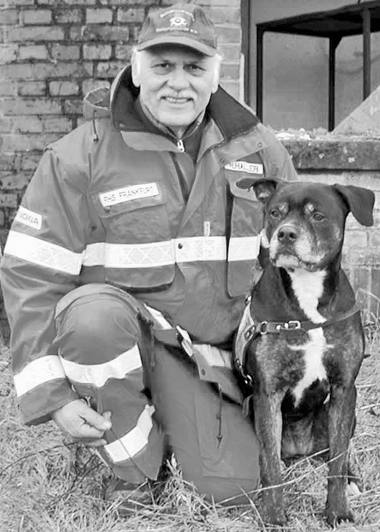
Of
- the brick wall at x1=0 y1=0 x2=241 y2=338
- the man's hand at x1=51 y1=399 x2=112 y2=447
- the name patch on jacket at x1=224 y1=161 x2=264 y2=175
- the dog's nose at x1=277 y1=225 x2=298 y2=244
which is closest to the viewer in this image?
the dog's nose at x1=277 y1=225 x2=298 y2=244

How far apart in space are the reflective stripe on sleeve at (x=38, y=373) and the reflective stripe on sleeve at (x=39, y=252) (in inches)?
12.4

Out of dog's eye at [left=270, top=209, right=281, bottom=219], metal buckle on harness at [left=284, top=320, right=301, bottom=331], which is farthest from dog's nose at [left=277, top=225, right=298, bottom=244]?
metal buckle on harness at [left=284, top=320, right=301, bottom=331]

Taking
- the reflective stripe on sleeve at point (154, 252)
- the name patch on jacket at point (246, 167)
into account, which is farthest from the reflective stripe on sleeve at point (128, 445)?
the name patch on jacket at point (246, 167)

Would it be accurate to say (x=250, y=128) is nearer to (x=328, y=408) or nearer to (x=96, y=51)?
(x=328, y=408)

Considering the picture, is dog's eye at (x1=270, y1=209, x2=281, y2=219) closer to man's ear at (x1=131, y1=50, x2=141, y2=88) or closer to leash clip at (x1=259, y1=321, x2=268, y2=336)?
leash clip at (x1=259, y1=321, x2=268, y2=336)

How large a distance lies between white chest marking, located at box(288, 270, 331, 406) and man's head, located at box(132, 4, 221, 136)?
0.76m

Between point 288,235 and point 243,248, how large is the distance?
27.0 inches

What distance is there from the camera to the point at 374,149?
18.5 feet

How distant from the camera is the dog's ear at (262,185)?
3.23 meters

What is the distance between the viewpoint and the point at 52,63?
6.12m

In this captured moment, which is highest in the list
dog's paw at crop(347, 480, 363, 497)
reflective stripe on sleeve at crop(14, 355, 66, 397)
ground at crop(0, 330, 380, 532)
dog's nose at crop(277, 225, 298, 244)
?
dog's nose at crop(277, 225, 298, 244)

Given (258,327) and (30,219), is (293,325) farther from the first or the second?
(30,219)

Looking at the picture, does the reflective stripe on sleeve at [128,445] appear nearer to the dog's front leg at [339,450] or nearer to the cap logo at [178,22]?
the dog's front leg at [339,450]

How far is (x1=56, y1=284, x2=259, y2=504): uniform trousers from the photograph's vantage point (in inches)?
125
